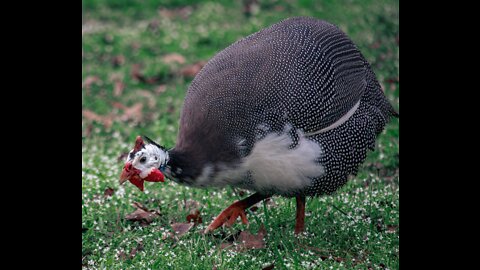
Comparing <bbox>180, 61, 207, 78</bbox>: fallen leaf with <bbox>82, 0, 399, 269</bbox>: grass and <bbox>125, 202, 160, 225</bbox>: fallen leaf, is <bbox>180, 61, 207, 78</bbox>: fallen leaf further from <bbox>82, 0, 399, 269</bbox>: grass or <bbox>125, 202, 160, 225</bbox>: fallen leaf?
<bbox>125, 202, 160, 225</bbox>: fallen leaf

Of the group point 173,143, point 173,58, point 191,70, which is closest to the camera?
point 173,143

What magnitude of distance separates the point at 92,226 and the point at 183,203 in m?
0.63

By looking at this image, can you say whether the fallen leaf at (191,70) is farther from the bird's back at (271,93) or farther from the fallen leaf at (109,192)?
the bird's back at (271,93)

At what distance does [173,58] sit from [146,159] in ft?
11.7

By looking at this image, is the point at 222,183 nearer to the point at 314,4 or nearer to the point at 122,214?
the point at 122,214

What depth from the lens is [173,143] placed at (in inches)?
213

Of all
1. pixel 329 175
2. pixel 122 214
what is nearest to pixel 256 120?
pixel 329 175

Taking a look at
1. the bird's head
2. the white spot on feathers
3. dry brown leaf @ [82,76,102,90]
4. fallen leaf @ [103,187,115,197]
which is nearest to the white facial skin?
the bird's head

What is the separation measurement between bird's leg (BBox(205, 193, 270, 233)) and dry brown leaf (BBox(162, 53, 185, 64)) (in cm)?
309

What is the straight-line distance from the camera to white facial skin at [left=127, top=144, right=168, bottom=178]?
3582 millimetres

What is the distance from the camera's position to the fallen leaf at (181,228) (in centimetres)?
406

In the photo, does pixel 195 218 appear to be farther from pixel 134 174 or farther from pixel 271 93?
pixel 271 93

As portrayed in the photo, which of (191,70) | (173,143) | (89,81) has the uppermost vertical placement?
(191,70)

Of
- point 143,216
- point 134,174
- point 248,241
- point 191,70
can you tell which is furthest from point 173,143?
point 134,174
